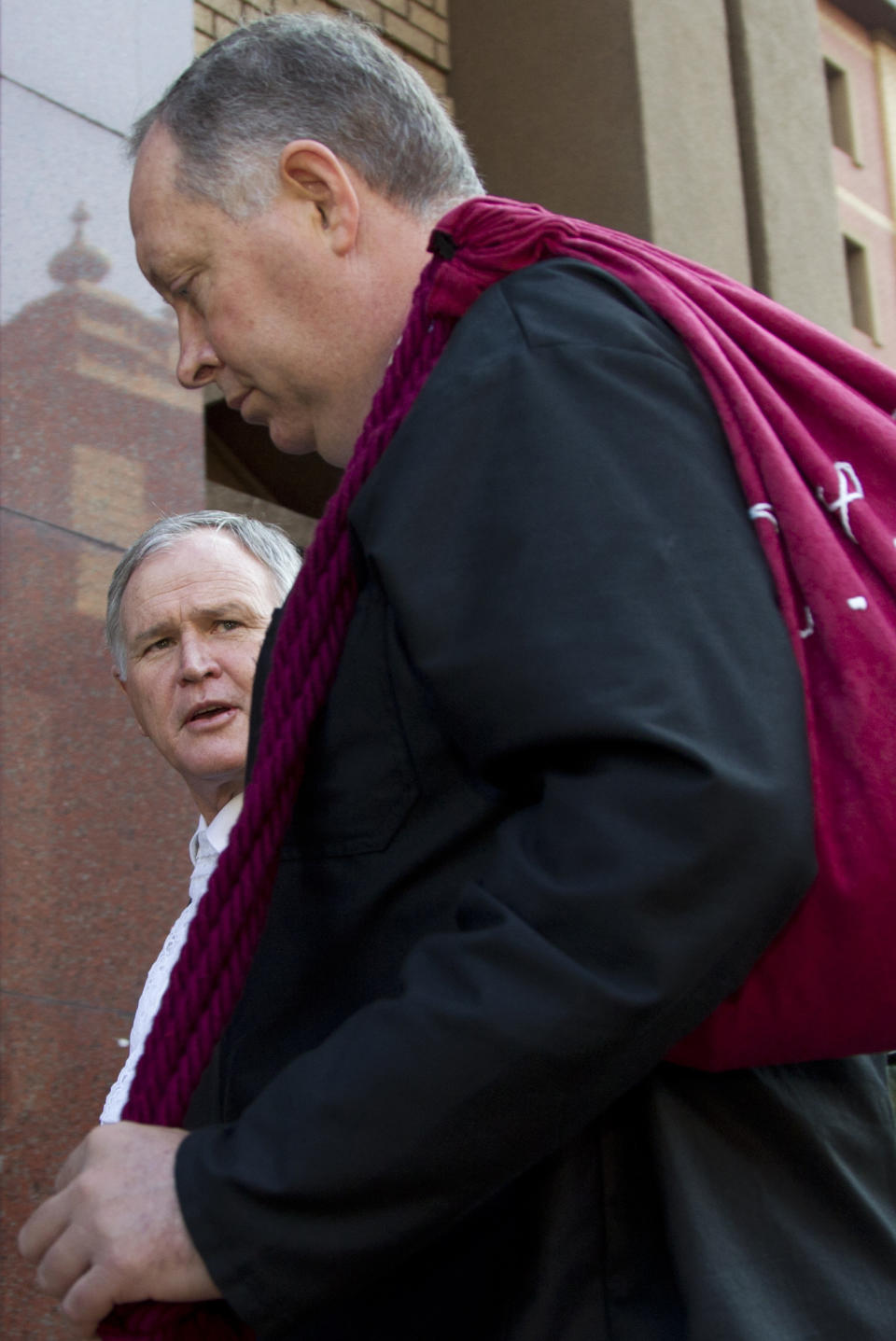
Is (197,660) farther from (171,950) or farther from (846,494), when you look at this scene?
(846,494)

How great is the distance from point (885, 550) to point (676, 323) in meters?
0.26

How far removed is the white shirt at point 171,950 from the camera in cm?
232

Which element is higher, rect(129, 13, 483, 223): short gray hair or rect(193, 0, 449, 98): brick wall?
rect(129, 13, 483, 223): short gray hair

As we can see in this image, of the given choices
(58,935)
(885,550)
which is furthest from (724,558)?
(58,935)

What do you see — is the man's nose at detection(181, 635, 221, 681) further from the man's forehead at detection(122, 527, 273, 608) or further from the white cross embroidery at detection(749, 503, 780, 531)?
the white cross embroidery at detection(749, 503, 780, 531)

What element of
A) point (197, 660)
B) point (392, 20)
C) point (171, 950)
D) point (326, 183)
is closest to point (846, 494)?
point (326, 183)

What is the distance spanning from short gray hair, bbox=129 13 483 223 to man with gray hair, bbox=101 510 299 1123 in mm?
1450

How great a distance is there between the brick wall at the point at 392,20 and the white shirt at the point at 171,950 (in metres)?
3.54

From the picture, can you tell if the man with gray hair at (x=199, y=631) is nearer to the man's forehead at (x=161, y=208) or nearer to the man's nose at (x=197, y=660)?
the man's nose at (x=197, y=660)

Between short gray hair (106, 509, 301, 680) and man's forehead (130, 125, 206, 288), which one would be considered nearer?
man's forehead (130, 125, 206, 288)

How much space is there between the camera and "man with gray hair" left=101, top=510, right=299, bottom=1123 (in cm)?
317

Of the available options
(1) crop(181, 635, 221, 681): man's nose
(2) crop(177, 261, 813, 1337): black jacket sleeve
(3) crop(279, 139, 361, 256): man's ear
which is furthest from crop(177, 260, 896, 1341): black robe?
(1) crop(181, 635, 221, 681): man's nose

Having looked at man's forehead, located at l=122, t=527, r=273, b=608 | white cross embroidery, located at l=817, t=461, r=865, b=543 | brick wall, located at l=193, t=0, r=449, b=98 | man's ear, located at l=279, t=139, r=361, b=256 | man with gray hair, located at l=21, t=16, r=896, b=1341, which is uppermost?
white cross embroidery, located at l=817, t=461, r=865, b=543

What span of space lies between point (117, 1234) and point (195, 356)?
0.97 metres
